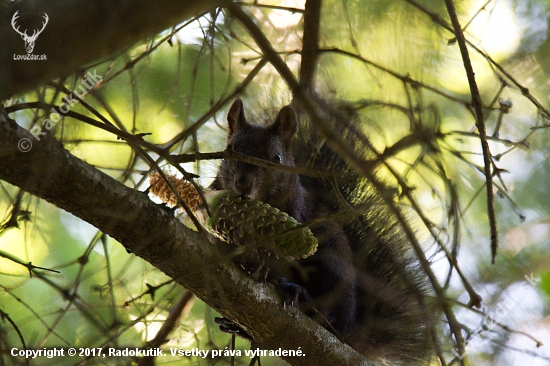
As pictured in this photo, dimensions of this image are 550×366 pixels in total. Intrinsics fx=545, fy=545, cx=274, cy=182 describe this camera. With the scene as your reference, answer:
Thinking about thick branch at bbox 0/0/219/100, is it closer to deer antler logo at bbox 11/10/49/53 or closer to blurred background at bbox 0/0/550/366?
deer antler logo at bbox 11/10/49/53

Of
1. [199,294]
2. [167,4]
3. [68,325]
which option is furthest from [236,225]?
[167,4]

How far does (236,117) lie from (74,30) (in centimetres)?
173

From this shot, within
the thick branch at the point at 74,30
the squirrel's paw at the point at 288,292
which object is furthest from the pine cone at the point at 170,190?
the thick branch at the point at 74,30

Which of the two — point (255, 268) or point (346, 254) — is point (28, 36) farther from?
point (346, 254)

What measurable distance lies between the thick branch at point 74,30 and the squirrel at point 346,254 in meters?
1.33

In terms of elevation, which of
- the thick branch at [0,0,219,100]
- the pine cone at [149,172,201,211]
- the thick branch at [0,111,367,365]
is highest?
the pine cone at [149,172,201,211]

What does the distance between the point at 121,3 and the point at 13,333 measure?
1093 millimetres

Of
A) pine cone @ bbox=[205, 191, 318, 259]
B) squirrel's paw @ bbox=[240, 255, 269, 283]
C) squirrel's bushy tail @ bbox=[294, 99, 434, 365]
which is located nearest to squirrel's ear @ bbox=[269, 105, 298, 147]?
squirrel's bushy tail @ bbox=[294, 99, 434, 365]

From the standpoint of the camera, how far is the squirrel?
2.27m

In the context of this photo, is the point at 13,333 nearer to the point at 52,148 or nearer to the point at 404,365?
the point at 52,148

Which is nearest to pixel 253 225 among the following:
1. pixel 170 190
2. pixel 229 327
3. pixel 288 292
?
pixel 170 190

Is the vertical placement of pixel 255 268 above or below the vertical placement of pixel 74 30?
above

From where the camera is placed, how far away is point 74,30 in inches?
27.8

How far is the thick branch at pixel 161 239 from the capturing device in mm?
1038
